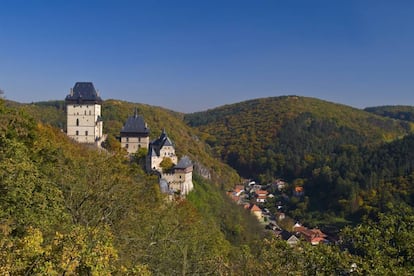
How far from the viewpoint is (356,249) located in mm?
10203

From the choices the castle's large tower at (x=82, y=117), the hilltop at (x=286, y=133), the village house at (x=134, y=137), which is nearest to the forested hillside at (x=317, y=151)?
the hilltop at (x=286, y=133)

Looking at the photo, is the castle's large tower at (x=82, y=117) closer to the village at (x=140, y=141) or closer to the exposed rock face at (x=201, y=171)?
the village at (x=140, y=141)

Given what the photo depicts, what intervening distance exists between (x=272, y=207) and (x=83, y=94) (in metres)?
46.7

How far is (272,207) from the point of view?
280 ft

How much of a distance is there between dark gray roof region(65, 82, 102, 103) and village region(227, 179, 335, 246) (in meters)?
28.9

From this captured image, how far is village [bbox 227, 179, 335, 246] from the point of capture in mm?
60719

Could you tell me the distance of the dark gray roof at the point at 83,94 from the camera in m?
53.8

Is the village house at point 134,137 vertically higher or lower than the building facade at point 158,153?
higher

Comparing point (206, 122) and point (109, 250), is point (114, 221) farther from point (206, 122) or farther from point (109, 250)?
point (206, 122)

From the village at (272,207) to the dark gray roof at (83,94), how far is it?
2886 cm

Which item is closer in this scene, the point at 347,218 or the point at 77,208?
the point at 77,208

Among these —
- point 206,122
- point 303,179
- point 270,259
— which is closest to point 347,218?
A: point 303,179

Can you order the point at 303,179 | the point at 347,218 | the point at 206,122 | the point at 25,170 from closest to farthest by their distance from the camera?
the point at 25,170, the point at 347,218, the point at 303,179, the point at 206,122

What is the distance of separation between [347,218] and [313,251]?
229 feet
